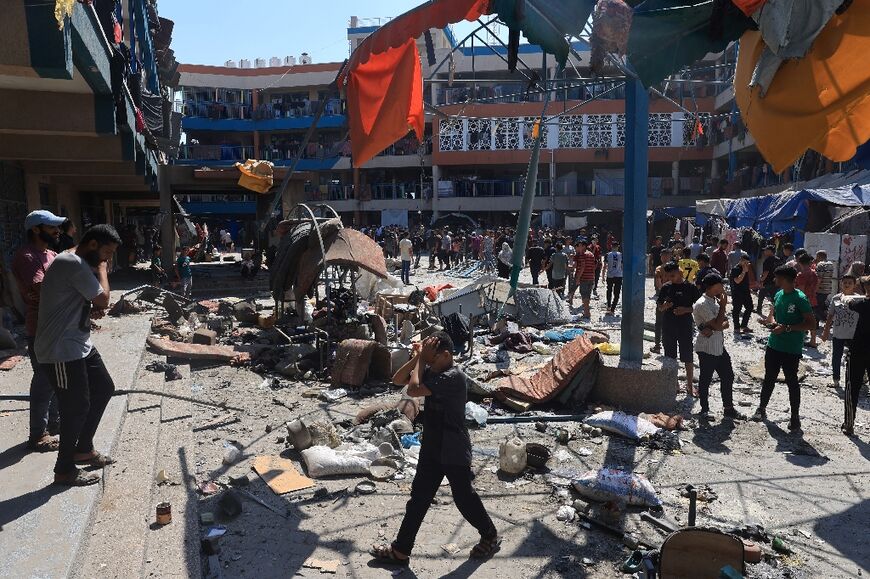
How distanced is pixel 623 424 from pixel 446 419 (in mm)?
3110

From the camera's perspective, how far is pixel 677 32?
14.2 feet

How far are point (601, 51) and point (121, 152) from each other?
8216 millimetres

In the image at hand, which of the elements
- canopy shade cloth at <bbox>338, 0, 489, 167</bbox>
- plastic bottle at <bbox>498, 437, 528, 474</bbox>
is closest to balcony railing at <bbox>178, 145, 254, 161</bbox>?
canopy shade cloth at <bbox>338, 0, 489, 167</bbox>

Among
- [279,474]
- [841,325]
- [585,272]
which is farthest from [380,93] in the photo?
[585,272]

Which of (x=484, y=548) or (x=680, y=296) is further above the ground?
(x=680, y=296)

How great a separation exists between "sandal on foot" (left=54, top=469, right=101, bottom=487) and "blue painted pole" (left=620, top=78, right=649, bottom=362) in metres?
5.52

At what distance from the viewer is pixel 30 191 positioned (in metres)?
11.9

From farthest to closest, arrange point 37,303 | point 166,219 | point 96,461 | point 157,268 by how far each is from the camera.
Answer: point 166,219
point 157,268
point 37,303
point 96,461

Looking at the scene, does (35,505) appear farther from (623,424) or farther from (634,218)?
(634,218)

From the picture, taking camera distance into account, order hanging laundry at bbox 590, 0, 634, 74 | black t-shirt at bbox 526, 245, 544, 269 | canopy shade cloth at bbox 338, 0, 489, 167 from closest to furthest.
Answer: hanging laundry at bbox 590, 0, 634, 74, canopy shade cloth at bbox 338, 0, 489, 167, black t-shirt at bbox 526, 245, 544, 269

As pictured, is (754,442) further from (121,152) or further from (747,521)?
(121,152)

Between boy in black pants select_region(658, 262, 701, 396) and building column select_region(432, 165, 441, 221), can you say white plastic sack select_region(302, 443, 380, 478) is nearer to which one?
boy in black pants select_region(658, 262, 701, 396)

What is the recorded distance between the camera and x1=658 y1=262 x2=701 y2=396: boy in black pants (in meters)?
7.35

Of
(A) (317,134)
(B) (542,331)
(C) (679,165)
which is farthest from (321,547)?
(A) (317,134)
